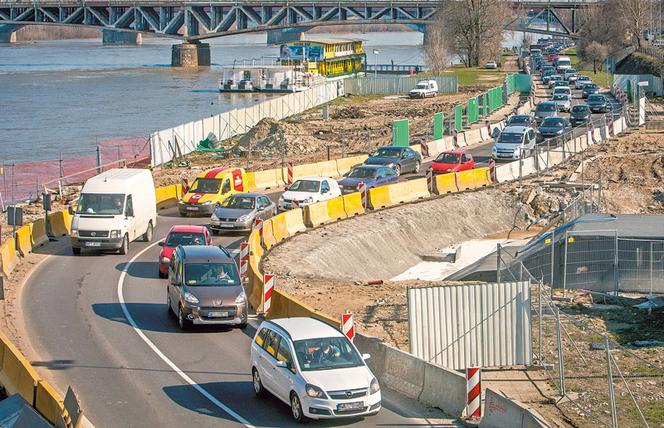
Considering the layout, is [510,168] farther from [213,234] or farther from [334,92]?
[334,92]

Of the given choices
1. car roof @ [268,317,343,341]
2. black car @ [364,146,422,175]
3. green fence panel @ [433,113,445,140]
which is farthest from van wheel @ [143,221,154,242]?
green fence panel @ [433,113,445,140]

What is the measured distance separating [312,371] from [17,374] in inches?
201

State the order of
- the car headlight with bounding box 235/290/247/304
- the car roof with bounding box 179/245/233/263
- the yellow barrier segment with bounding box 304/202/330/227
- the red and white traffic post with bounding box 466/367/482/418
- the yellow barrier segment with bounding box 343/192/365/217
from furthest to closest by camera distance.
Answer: the yellow barrier segment with bounding box 343/192/365/217, the yellow barrier segment with bounding box 304/202/330/227, the car roof with bounding box 179/245/233/263, the car headlight with bounding box 235/290/247/304, the red and white traffic post with bounding box 466/367/482/418

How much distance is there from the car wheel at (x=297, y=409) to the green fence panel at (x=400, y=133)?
42806 mm

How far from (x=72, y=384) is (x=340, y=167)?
3180 cm

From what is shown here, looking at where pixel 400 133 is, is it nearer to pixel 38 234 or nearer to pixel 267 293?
pixel 38 234

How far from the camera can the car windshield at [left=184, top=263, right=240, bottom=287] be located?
2405 centimetres

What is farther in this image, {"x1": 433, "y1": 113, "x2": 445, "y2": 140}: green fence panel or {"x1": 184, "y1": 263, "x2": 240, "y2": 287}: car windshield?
{"x1": 433, "y1": 113, "x2": 445, "y2": 140}: green fence panel

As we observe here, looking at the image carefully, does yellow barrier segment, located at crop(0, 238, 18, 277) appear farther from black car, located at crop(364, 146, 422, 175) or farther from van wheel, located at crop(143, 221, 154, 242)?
black car, located at crop(364, 146, 422, 175)

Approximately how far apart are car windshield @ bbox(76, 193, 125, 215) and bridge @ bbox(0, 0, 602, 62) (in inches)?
5537

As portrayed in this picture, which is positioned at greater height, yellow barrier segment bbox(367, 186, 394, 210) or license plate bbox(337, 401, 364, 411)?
yellow barrier segment bbox(367, 186, 394, 210)

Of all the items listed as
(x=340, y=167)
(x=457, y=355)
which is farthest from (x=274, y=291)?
(x=340, y=167)

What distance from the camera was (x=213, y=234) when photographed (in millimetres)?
35781

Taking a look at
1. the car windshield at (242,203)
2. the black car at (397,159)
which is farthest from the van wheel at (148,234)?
the black car at (397,159)
